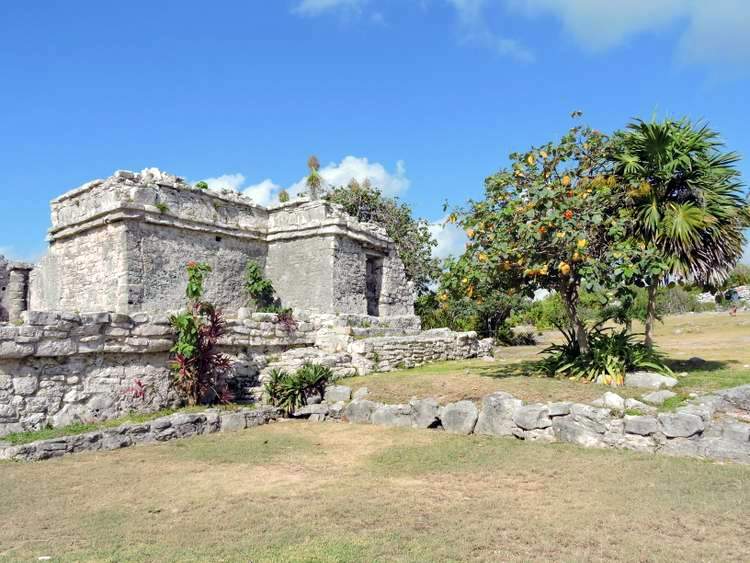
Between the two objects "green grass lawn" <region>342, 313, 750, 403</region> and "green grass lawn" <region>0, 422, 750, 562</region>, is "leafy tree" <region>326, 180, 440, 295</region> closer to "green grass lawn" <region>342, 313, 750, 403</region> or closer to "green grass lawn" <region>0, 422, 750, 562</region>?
"green grass lawn" <region>342, 313, 750, 403</region>

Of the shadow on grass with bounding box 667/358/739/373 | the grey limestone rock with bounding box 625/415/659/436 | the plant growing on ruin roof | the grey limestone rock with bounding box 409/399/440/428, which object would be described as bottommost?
the grey limestone rock with bounding box 409/399/440/428

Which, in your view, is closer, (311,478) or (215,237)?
(311,478)

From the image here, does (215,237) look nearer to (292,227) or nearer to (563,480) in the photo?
(292,227)

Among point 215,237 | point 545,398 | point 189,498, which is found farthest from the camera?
point 215,237

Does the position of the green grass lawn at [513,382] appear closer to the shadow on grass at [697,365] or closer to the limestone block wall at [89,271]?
the shadow on grass at [697,365]

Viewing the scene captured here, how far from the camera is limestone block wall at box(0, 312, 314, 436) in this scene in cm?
944

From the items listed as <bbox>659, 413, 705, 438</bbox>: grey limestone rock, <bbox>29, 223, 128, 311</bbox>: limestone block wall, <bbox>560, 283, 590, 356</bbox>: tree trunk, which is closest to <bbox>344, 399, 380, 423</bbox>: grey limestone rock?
<bbox>560, 283, 590, 356</bbox>: tree trunk

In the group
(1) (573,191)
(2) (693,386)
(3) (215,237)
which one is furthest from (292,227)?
(2) (693,386)

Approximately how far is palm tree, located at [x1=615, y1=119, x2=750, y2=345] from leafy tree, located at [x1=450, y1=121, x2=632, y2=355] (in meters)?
0.51

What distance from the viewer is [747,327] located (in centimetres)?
2466

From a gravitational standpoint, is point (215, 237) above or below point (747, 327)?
above

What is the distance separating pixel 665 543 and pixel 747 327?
23978mm

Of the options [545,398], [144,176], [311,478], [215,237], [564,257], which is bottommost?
[311,478]

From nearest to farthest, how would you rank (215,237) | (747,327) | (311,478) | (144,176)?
(311,478) → (144,176) → (215,237) → (747,327)
